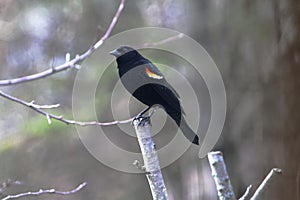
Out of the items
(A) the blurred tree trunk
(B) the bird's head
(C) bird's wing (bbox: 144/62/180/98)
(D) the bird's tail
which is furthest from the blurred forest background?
(B) the bird's head

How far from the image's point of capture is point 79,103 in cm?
263

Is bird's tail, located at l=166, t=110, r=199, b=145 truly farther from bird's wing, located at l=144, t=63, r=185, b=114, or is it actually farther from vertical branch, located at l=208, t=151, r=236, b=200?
vertical branch, located at l=208, t=151, r=236, b=200

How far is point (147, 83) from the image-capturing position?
165cm

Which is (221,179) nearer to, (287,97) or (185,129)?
(185,129)

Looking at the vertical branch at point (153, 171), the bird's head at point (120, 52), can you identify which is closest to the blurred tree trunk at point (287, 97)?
the vertical branch at point (153, 171)

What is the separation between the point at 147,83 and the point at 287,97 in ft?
1.45

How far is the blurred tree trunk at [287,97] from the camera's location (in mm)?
1282

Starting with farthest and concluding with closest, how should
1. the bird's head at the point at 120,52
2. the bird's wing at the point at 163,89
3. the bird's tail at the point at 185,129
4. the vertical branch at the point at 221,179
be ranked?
1. the bird's head at the point at 120,52
2. the bird's wing at the point at 163,89
3. the bird's tail at the point at 185,129
4. the vertical branch at the point at 221,179

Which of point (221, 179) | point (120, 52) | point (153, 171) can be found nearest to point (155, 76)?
point (120, 52)

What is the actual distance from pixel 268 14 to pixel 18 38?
1.64 metres

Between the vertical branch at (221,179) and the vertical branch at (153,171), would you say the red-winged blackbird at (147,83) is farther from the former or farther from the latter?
the vertical branch at (221,179)

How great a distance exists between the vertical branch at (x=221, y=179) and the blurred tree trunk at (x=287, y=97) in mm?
518

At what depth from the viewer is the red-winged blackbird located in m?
Result: 1.60

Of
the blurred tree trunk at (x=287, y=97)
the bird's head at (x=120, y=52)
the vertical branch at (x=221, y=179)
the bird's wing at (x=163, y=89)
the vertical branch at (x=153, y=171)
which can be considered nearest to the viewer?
the vertical branch at (x=221, y=179)
